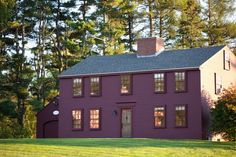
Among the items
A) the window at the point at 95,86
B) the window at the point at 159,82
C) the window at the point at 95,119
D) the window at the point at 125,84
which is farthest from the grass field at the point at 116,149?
the window at the point at 95,86

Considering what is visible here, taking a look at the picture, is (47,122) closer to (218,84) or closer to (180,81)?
(180,81)

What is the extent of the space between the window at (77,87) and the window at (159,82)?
6.44 metres

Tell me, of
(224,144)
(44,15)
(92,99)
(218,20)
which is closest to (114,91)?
(92,99)

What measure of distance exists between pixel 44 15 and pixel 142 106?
2150 cm

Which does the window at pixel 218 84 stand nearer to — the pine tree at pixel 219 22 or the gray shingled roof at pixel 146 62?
the gray shingled roof at pixel 146 62

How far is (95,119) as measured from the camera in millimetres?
41844

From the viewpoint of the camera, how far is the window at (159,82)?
39.5 metres

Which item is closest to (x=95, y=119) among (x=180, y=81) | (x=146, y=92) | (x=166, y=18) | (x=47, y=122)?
(x=146, y=92)

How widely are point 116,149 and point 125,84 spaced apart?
14420mm

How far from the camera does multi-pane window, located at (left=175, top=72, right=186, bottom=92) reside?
3859 cm

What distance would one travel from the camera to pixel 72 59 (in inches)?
2180

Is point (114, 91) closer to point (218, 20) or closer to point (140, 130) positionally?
point (140, 130)

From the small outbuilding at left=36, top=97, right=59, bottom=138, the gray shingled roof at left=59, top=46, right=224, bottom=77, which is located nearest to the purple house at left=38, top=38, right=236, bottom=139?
the gray shingled roof at left=59, top=46, right=224, bottom=77

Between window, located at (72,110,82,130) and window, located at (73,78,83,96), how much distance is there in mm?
1405
